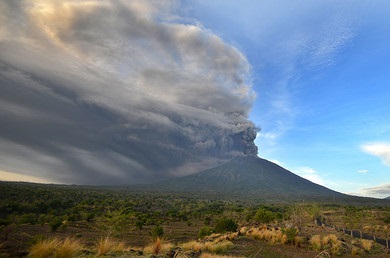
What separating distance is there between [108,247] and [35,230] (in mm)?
27270

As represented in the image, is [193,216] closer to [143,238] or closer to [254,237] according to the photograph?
[143,238]

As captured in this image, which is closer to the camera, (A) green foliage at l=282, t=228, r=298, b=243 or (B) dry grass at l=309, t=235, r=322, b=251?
(B) dry grass at l=309, t=235, r=322, b=251

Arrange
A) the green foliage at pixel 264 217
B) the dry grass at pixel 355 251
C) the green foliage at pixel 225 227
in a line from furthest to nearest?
1. the green foliage at pixel 264 217
2. the green foliage at pixel 225 227
3. the dry grass at pixel 355 251

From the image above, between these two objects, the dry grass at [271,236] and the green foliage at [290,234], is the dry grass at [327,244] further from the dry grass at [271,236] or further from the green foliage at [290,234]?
the dry grass at [271,236]

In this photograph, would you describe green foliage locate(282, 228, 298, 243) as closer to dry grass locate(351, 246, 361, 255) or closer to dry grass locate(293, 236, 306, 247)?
dry grass locate(293, 236, 306, 247)

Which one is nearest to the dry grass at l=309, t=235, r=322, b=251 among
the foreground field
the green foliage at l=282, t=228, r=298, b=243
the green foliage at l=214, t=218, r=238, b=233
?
the foreground field

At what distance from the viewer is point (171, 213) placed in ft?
192

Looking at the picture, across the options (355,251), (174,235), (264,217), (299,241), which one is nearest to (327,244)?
(355,251)

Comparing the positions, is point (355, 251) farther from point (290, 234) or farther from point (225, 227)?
point (225, 227)

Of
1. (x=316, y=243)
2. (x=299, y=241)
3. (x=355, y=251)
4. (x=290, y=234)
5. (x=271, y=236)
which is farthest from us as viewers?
(x=271, y=236)

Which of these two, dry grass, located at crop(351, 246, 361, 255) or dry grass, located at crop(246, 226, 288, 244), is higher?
dry grass, located at crop(246, 226, 288, 244)

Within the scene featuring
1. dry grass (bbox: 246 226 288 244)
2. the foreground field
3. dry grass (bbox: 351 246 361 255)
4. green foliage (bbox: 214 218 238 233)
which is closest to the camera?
the foreground field

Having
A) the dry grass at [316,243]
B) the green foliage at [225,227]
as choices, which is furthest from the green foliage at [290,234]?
the green foliage at [225,227]

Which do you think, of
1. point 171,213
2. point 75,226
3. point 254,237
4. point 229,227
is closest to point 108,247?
point 254,237
